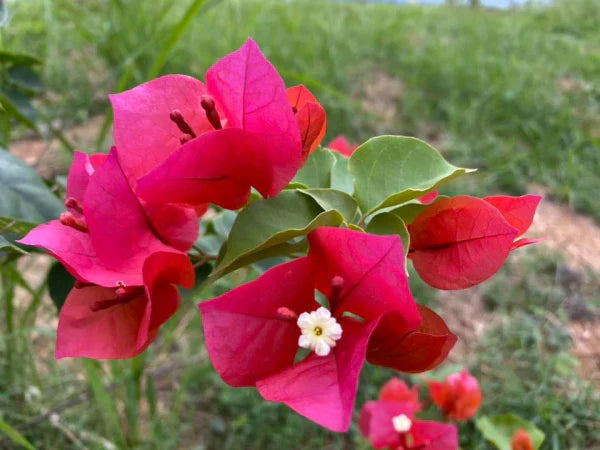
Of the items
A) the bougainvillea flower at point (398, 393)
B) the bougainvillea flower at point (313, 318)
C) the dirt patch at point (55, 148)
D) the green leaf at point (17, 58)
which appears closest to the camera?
the bougainvillea flower at point (313, 318)

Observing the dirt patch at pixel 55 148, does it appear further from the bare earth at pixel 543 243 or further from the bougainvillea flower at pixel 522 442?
the bougainvillea flower at pixel 522 442

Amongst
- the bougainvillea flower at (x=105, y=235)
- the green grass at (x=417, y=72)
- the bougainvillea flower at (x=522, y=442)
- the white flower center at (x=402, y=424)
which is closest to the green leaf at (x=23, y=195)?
the bougainvillea flower at (x=105, y=235)

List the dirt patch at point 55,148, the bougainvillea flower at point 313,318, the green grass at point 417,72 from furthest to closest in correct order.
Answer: the green grass at point 417,72 → the dirt patch at point 55,148 → the bougainvillea flower at point 313,318

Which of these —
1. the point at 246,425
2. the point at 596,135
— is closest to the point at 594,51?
the point at 596,135

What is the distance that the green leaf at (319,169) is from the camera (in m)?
0.39

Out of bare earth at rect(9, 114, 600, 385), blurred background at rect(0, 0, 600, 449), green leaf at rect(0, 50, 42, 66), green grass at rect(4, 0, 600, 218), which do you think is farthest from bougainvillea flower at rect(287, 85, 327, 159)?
green grass at rect(4, 0, 600, 218)

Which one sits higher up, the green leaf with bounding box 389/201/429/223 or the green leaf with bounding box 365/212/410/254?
the green leaf with bounding box 365/212/410/254

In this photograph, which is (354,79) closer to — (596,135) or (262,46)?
(262,46)

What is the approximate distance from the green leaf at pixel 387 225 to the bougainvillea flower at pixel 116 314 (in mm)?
112

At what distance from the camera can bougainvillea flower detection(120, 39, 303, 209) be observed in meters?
0.31

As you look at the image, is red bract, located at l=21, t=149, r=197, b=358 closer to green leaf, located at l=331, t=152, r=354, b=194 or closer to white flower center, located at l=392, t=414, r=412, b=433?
green leaf, located at l=331, t=152, r=354, b=194

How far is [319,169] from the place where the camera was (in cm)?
39

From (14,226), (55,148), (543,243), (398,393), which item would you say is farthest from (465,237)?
(55,148)

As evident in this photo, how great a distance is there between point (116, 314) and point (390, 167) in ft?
0.62
